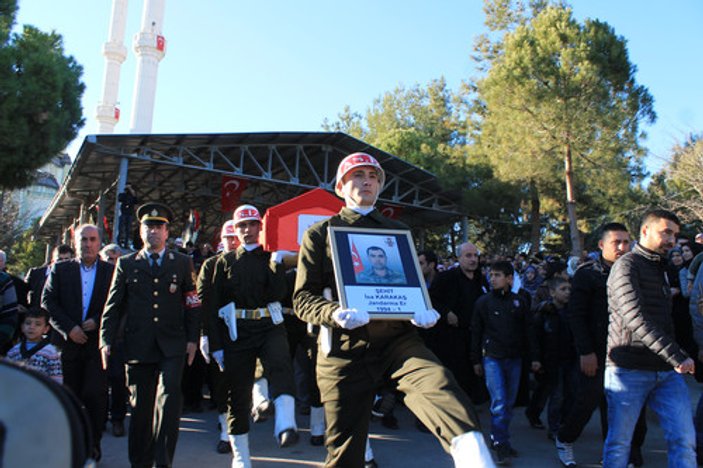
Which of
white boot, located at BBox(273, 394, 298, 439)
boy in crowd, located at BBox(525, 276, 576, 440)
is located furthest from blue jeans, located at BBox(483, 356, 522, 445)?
white boot, located at BBox(273, 394, 298, 439)

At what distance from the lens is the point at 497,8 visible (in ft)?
129

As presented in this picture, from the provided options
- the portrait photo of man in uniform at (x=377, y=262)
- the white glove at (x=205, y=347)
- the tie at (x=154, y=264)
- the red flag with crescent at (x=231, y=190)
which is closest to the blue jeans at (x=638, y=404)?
the portrait photo of man in uniform at (x=377, y=262)

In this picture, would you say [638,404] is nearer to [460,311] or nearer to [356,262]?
[356,262]

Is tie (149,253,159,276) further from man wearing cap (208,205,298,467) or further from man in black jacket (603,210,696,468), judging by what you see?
man in black jacket (603,210,696,468)

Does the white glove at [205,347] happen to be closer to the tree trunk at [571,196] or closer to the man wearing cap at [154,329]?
the man wearing cap at [154,329]

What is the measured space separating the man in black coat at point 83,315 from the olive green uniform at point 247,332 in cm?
111

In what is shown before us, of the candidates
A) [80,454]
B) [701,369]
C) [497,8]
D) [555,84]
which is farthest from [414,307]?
[497,8]

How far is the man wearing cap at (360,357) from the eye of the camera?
2811mm

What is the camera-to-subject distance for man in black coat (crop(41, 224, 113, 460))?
5.17 metres

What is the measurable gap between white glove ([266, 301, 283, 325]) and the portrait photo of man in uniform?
6.31 ft

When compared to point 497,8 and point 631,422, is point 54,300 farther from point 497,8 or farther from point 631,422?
point 497,8

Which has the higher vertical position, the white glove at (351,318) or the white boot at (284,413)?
the white glove at (351,318)

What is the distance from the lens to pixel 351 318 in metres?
3.01

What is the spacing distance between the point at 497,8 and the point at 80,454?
1660 inches
